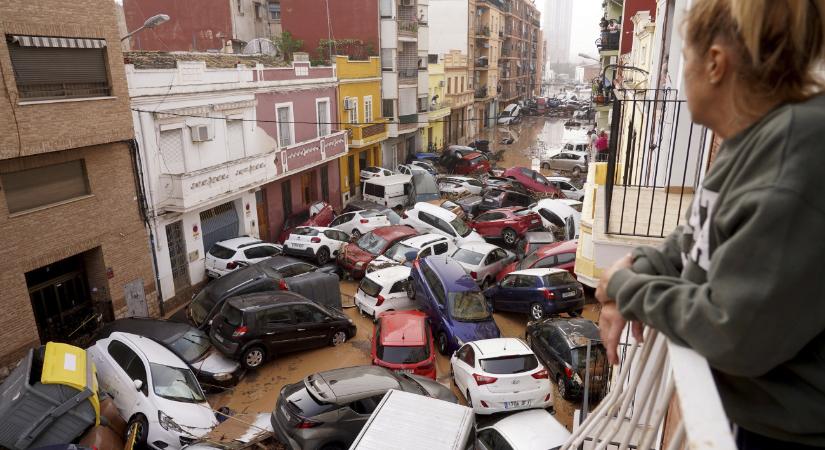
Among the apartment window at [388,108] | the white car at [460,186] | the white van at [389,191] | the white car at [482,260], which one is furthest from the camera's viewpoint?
the apartment window at [388,108]

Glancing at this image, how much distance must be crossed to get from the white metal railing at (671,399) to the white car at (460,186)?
26424 millimetres

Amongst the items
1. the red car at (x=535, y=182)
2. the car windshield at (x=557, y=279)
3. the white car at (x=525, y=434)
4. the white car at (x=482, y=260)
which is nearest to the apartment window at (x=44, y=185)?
the white car at (x=482, y=260)

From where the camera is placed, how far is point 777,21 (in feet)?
4.19

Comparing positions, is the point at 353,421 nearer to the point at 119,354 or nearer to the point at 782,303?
the point at 119,354

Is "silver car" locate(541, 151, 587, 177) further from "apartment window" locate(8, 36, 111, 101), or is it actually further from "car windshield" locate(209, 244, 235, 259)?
"apartment window" locate(8, 36, 111, 101)

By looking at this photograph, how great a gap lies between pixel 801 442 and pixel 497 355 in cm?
917

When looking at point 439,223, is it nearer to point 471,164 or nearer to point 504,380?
point 504,380

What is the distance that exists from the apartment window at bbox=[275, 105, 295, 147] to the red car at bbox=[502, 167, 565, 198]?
11.4 metres

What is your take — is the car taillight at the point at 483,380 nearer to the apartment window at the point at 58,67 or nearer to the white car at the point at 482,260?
the white car at the point at 482,260

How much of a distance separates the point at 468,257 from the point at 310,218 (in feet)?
27.1

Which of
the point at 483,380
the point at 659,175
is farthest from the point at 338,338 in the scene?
the point at 659,175

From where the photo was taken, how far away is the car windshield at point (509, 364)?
1016 cm

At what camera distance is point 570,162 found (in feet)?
117

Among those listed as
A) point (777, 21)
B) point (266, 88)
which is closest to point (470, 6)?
point (266, 88)
